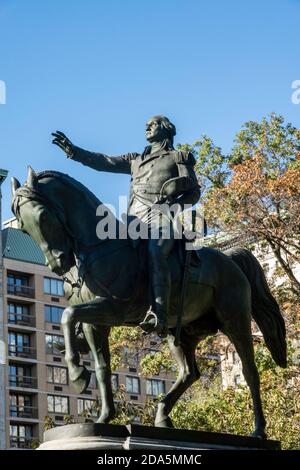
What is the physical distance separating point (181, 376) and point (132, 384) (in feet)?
231

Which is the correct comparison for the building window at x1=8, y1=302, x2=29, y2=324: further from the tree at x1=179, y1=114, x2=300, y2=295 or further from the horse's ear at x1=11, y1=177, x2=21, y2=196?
the horse's ear at x1=11, y1=177, x2=21, y2=196

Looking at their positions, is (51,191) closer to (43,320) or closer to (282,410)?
(282,410)

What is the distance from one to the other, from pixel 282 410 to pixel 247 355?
12.8 metres

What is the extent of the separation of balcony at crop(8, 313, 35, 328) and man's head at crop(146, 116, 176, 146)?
64789mm

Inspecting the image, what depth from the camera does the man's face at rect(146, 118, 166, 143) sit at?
49.5 feet

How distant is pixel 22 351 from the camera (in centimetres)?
7856

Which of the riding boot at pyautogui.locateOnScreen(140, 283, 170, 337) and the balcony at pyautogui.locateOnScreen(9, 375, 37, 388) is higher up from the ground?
the balcony at pyautogui.locateOnScreen(9, 375, 37, 388)

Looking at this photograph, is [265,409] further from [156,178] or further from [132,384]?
[132,384]

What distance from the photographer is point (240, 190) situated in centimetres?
2931

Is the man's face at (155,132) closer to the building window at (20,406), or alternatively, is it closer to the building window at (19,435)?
the building window at (19,435)

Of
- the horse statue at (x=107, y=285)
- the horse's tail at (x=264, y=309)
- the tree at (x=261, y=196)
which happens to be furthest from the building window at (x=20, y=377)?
the horse statue at (x=107, y=285)

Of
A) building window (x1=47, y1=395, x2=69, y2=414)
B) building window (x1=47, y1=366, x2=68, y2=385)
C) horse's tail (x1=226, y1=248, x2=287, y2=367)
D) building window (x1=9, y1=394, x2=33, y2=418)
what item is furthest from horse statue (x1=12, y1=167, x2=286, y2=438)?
building window (x1=47, y1=366, x2=68, y2=385)

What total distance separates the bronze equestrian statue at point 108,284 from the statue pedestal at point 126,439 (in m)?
0.70
